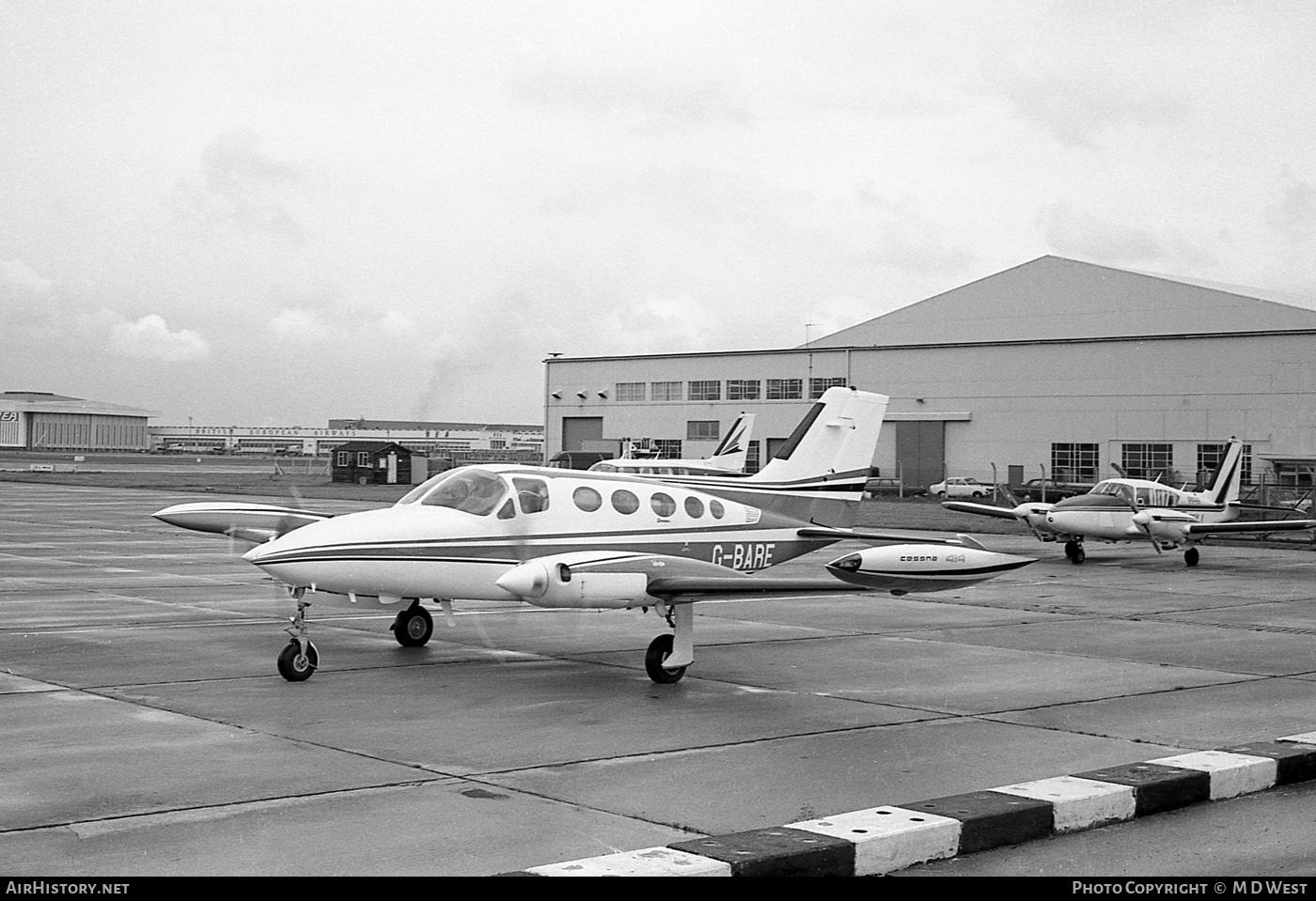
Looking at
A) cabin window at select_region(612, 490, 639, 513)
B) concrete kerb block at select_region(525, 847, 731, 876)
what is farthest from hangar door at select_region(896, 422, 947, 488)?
concrete kerb block at select_region(525, 847, 731, 876)

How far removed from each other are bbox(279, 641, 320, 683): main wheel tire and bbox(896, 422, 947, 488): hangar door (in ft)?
188

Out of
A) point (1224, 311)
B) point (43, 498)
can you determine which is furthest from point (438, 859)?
point (1224, 311)

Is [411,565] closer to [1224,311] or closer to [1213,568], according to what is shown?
[1213,568]

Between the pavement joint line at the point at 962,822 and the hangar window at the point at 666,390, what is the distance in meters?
67.6

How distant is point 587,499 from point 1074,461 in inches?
2029

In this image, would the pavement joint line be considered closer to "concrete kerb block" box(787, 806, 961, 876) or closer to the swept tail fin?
"concrete kerb block" box(787, 806, 961, 876)

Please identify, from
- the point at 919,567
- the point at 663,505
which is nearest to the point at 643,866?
the point at 919,567

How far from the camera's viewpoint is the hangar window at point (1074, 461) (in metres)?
61.3

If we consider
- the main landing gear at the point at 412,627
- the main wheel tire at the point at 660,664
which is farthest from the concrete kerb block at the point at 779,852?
the main landing gear at the point at 412,627

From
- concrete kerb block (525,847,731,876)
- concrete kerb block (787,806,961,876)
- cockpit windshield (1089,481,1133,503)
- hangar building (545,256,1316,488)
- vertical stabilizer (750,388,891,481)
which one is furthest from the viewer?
hangar building (545,256,1316,488)

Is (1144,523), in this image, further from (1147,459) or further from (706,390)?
(706,390)

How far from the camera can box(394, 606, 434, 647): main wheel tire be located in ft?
49.7

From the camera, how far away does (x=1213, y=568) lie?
1167 inches
